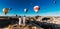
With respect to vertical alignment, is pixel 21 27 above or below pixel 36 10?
below

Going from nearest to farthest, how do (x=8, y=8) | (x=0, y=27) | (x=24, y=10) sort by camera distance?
(x=0, y=27), (x=8, y=8), (x=24, y=10)

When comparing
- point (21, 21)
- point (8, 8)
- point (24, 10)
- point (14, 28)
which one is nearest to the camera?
point (14, 28)

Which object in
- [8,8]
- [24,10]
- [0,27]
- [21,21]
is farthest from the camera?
[24,10]

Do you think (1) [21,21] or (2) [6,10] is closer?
(1) [21,21]

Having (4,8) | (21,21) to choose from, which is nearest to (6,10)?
(4,8)

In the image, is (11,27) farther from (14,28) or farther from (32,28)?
(32,28)

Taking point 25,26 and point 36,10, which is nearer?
point 25,26

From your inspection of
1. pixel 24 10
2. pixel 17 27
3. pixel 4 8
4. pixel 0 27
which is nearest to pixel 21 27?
pixel 17 27

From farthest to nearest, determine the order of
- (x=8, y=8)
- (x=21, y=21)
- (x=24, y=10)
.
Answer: (x=24, y=10), (x=8, y=8), (x=21, y=21)

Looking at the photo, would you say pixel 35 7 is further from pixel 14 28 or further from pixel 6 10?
pixel 14 28
